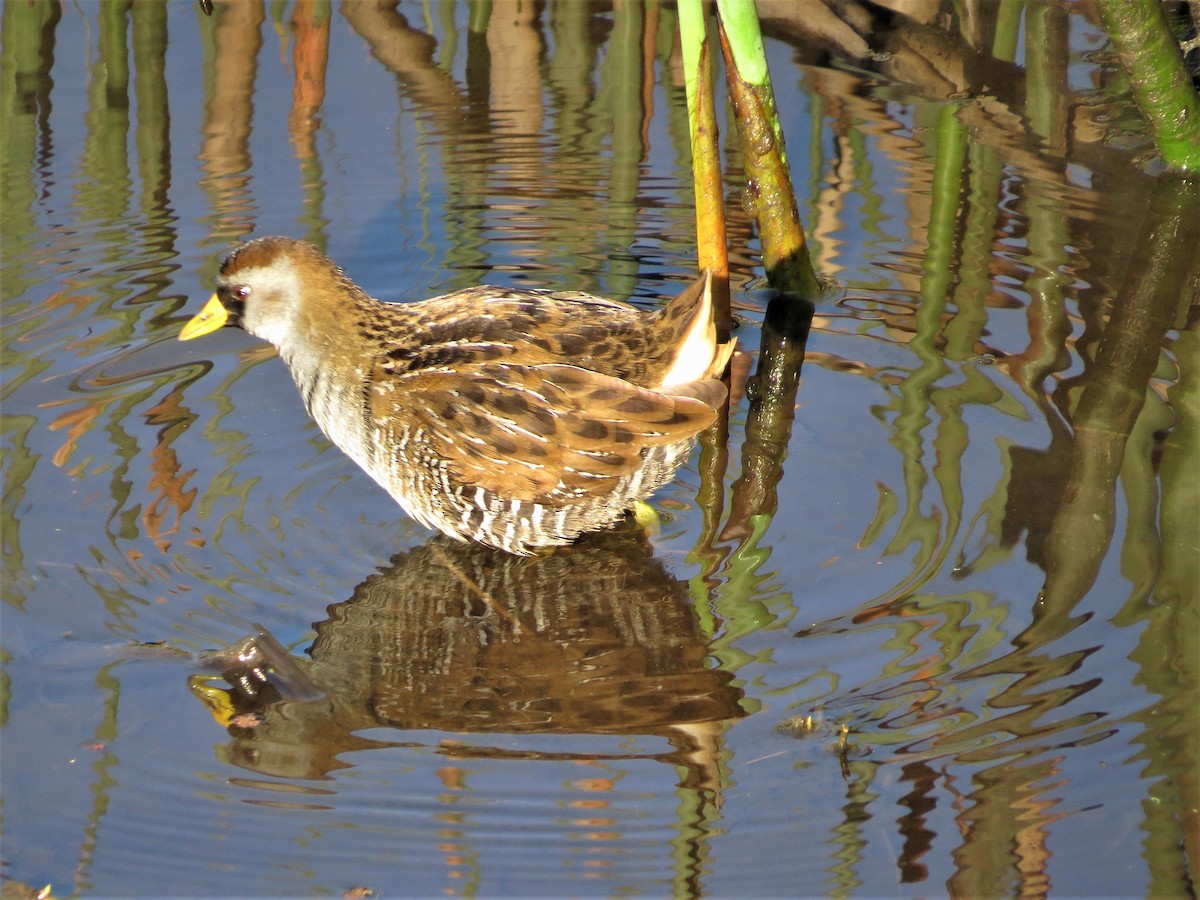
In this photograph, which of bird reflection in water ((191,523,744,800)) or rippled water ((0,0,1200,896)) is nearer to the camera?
rippled water ((0,0,1200,896))

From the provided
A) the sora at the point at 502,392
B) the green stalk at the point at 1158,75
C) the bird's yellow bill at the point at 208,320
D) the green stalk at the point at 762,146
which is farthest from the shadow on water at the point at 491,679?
the green stalk at the point at 1158,75

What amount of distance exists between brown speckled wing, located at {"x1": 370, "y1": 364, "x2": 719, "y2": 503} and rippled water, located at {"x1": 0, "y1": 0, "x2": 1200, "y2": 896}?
253 millimetres

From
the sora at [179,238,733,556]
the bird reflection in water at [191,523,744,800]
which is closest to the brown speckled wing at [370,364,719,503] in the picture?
the sora at [179,238,733,556]

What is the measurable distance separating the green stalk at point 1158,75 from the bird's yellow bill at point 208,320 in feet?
9.14

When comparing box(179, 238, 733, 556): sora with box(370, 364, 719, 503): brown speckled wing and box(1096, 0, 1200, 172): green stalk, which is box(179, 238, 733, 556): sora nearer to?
box(370, 364, 719, 503): brown speckled wing

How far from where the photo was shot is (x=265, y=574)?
3236 millimetres

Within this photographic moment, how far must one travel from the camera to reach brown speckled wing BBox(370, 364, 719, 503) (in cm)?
329

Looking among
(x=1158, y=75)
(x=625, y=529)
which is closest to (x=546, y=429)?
(x=625, y=529)

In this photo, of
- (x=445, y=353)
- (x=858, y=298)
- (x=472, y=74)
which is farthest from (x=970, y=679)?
(x=472, y=74)

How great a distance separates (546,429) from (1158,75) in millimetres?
2505

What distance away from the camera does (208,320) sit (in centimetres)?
375

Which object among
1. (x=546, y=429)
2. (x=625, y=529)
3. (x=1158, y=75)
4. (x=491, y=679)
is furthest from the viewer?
(x=1158, y=75)

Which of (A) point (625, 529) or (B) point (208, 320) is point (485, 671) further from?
(B) point (208, 320)

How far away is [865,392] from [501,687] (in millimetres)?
1508
